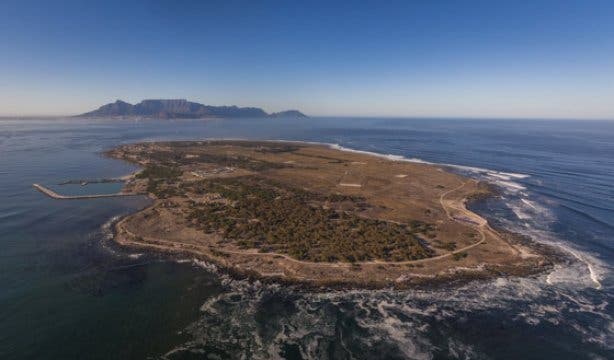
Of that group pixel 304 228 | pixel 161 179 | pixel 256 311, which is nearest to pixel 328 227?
pixel 304 228

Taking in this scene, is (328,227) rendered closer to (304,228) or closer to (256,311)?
(304,228)

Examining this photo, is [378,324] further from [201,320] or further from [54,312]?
[54,312]

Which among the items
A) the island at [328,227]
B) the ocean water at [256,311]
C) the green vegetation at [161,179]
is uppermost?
the green vegetation at [161,179]

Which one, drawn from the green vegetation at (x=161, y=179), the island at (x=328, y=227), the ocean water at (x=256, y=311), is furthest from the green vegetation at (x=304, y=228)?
the ocean water at (x=256, y=311)

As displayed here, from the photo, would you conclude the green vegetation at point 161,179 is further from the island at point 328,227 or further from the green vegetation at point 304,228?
the green vegetation at point 304,228

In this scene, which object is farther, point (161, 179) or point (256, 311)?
point (161, 179)

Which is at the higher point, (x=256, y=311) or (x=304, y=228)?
(x=304, y=228)
